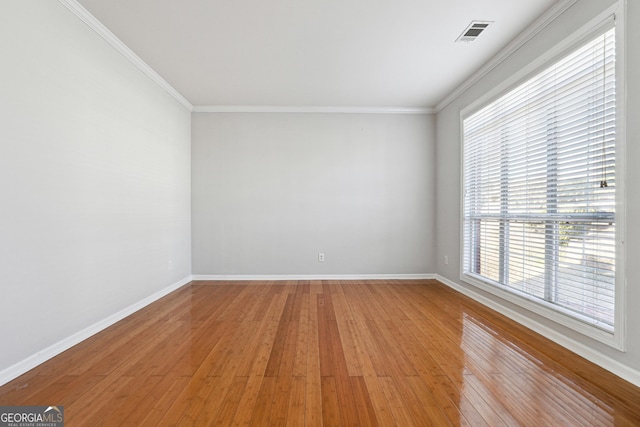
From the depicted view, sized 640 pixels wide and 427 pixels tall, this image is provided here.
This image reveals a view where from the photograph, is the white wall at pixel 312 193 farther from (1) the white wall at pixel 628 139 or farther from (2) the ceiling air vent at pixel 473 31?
(2) the ceiling air vent at pixel 473 31

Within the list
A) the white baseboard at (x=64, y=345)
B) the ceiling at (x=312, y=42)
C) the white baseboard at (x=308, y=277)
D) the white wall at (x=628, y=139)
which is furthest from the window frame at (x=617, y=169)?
the white baseboard at (x=64, y=345)

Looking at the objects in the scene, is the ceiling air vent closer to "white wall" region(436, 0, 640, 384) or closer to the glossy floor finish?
"white wall" region(436, 0, 640, 384)

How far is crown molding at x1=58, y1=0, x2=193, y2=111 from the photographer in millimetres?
2364

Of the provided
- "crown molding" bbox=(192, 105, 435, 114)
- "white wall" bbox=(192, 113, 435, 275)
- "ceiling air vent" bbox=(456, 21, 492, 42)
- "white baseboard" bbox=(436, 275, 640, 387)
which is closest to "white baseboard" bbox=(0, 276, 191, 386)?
"white wall" bbox=(192, 113, 435, 275)

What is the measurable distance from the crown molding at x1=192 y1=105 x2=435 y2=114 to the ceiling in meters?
0.42

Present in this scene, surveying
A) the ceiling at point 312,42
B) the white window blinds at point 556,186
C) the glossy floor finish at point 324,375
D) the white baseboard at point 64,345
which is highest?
the ceiling at point 312,42

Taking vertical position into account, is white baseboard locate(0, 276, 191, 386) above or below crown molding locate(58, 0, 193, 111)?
below

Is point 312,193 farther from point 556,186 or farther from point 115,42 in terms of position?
point 556,186

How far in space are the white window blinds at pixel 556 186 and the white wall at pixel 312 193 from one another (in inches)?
50.7

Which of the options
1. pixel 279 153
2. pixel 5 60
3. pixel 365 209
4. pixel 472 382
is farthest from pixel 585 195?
pixel 5 60

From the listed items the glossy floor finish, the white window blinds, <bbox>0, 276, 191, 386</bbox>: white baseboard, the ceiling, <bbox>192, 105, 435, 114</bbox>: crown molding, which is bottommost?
the glossy floor finish

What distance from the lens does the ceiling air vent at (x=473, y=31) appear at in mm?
2598

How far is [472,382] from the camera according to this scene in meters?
1.83

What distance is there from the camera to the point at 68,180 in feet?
7.63
